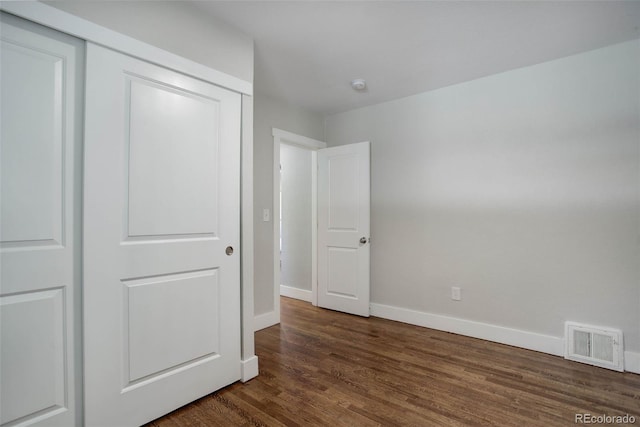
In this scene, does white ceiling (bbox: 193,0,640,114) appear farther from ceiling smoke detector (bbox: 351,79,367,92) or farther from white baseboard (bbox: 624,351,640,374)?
white baseboard (bbox: 624,351,640,374)

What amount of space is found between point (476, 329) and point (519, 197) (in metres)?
1.31

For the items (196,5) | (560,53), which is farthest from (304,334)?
(560,53)

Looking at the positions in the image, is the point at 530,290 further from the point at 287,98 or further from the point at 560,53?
the point at 287,98

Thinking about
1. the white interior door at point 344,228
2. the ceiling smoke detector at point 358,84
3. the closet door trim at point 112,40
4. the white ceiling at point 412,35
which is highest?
the white ceiling at point 412,35

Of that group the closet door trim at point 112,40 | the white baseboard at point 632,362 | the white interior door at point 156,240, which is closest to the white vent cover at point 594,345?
the white baseboard at point 632,362

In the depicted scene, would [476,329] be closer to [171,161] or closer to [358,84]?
[358,84]

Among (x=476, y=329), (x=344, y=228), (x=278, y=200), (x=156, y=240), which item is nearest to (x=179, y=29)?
(x=156, y=240)

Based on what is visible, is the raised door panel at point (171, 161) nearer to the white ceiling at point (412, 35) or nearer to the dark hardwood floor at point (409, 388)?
the white ceiling at point (412, 35)

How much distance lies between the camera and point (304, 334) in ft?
10.3

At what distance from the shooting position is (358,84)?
3.13 m

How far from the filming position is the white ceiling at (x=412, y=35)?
2.01m

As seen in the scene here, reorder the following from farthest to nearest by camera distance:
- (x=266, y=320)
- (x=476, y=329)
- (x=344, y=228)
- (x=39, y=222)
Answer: (x=344, y=228), (x=266, y=320), (x=476, y=329), (x=39, y=222)

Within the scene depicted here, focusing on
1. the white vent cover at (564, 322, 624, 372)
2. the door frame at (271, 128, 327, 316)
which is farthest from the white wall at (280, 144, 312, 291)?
the white vent cover at (564, 322, 624, 372)

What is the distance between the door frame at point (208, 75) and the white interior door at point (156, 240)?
5 centimetres
